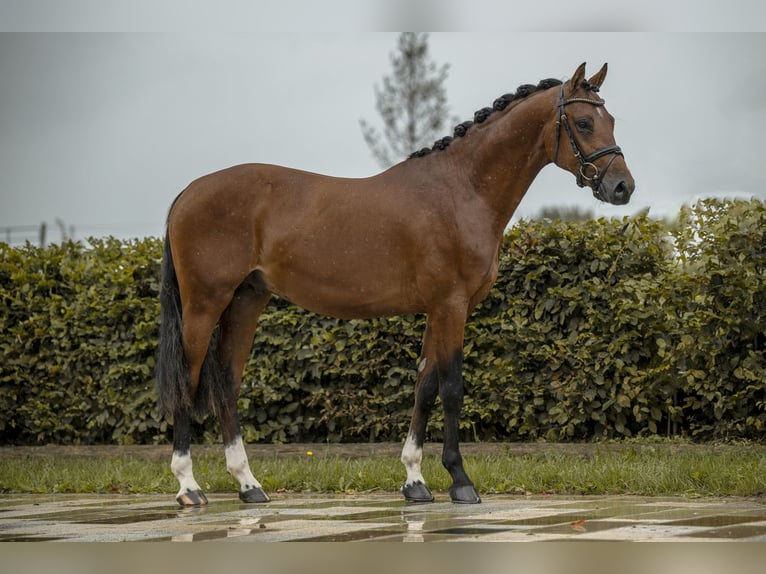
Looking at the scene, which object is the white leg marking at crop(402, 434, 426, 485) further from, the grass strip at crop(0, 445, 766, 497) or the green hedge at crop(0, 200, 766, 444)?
the green hedge at crop(0, 200, 766, 444)

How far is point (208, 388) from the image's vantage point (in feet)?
21.9

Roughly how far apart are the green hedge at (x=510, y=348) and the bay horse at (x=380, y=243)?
2.12 m

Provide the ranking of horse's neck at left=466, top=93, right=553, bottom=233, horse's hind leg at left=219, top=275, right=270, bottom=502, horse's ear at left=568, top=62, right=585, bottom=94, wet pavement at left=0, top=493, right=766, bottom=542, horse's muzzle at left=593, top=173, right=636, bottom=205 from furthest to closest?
horse's hind leg at left=219, top=275, right=270, bottom=502 < horse's neck at left=466, top=93, right=553, bottom=233 < horse's ear at left=568, top=62, right=585, bottom=94 < horse's muzzle at left=593, top=173, right=636, bottom=205 < wet pavement at left=0, top=493, right=766, bottom=542

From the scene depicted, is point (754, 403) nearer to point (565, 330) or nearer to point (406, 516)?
point (565, 330)

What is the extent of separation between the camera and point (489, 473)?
6.98 m

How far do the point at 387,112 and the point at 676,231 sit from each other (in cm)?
1450

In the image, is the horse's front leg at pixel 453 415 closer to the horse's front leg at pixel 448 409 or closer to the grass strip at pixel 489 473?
the horse's front leg at pixel 448 409

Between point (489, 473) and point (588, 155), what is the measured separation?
2.30 metres

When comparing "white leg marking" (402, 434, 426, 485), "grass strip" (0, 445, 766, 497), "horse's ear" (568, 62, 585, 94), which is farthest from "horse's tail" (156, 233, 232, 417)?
"horse's ear" (568, 62, 585, 94)

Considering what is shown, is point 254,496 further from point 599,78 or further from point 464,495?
point 599,78

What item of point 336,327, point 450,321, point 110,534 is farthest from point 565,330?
point 110,534

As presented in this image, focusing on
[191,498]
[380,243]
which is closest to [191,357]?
[191,498]

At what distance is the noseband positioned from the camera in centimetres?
614

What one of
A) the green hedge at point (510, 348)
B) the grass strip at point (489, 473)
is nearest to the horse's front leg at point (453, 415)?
the grass strip at point (489, 473)
